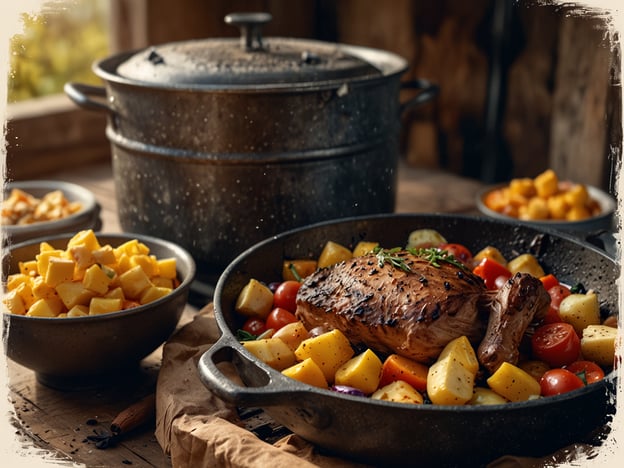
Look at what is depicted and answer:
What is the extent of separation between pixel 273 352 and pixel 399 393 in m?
0.33

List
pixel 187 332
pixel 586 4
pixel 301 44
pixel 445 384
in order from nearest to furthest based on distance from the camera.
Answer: pixel 445 384
pixel 187 332
pixel 301 44
pixel 586 4

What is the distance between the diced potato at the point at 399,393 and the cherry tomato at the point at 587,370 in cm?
39

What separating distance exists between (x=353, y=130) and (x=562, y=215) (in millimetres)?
1084

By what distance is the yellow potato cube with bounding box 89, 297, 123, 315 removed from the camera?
225cm

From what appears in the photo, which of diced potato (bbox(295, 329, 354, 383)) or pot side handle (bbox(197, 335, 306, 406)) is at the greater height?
pot side handle (bbox(197, 335, 306, 406))

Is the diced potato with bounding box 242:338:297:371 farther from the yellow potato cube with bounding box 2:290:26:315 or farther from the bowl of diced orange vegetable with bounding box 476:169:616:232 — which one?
the bowl of diced orange vegetable with bounding box 476:169:616:232

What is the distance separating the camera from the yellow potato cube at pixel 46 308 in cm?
224

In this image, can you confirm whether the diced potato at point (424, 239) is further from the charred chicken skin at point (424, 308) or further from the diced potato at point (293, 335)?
the diced potato at point (293, 335)

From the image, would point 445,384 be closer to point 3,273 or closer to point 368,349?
point 368,349

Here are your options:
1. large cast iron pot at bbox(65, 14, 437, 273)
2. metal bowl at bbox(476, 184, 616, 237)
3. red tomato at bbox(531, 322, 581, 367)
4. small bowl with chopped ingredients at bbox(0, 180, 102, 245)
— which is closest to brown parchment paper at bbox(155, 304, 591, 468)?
red tomato at bbox(531, 322, 581, 367)

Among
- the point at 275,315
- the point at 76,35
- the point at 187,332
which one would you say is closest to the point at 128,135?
the point at 187,332

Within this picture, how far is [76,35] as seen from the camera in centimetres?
654

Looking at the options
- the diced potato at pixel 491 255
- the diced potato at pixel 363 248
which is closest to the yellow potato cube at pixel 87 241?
the diced potato at pixel 363 248

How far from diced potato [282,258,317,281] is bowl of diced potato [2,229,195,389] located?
0.27 meters
